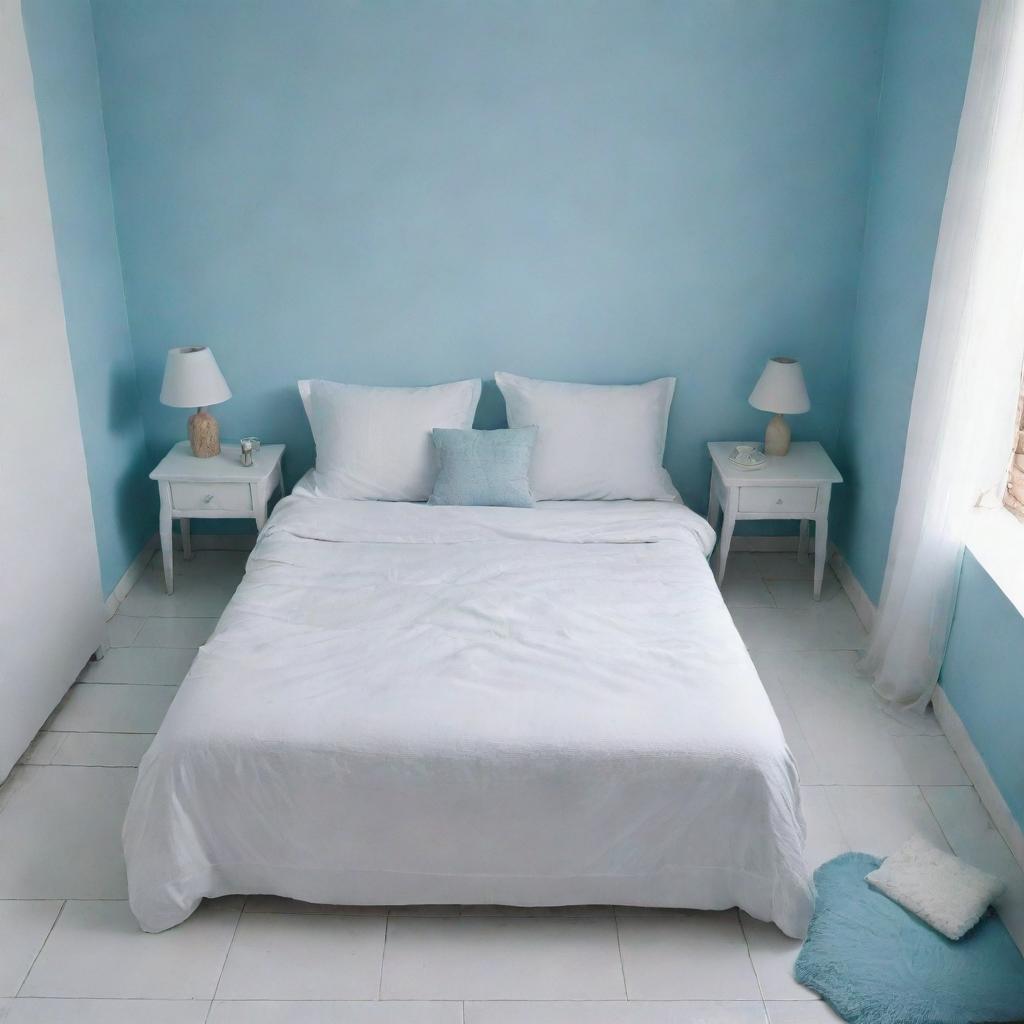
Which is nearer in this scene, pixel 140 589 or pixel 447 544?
pixel 447 544

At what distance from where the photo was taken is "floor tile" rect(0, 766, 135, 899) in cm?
281

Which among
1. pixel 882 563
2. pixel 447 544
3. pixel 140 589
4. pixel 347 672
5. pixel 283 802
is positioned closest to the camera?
pixel 283 802

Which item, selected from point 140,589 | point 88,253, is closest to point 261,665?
point 140,589

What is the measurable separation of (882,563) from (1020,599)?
3.24 feet

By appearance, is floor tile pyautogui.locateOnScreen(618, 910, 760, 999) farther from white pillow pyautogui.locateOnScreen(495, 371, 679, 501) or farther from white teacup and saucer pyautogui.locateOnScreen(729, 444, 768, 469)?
white teacup and saucer pyautogui.locateOnScreen(729, 444, 768, 469)

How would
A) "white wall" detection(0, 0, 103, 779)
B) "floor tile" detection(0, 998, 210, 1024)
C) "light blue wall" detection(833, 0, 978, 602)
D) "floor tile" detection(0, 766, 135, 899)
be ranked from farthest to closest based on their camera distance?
"light blue wall" detection(833, 0, 978, 602) → "white wall" detection(0, 0, 103, 779) → "floor tile" detection(0, 766, 135, 899) → "floor tile" detection(0, 998, 210, 1024)

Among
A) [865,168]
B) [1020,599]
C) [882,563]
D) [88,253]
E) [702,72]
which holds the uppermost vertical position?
[702,72]

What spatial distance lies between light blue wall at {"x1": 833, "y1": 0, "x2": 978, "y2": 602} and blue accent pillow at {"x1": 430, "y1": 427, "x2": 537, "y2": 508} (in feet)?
4.30

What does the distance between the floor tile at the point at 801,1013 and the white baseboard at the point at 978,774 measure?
765mm

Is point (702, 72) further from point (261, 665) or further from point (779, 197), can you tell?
point (261, 665)

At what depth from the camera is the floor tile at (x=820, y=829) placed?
291cm

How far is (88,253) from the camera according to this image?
12.6ft

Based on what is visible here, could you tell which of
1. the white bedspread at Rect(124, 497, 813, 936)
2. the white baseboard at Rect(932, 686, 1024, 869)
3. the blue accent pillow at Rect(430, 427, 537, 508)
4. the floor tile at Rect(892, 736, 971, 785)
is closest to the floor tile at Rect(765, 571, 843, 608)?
the white baseboard at Rect(932, 686, 1024, 869)

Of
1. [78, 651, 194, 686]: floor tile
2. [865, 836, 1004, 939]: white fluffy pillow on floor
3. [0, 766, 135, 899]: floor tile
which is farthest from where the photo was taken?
[78, 651, 194, 686]: floor tile
